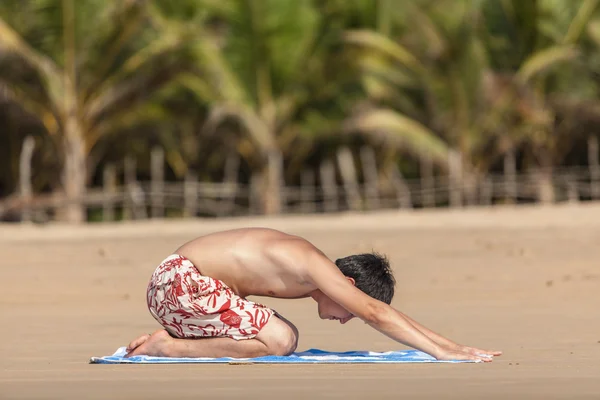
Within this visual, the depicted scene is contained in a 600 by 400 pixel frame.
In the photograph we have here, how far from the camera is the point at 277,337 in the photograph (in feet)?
22.1

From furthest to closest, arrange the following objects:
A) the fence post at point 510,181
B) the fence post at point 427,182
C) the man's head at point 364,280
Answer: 1. the fence post at point 427,182
2. the fence post at point 510,181
3. the man's head at point 364,280

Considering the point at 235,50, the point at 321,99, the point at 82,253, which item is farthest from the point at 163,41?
the point at 82,253

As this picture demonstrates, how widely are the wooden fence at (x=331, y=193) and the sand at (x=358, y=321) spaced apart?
5.36 metres

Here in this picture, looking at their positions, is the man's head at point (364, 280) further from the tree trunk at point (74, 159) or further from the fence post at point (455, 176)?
the fence post at point (455, 176)

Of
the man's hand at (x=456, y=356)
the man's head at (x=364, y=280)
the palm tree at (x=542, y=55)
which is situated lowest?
the man's hand at (x=456, y=356)

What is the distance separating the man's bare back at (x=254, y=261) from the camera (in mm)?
6543

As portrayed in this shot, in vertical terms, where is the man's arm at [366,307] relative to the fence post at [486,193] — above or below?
below

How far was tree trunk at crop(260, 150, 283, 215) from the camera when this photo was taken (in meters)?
27.5

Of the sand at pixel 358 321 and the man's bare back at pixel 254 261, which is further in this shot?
the man's bare back at pixel 254 261

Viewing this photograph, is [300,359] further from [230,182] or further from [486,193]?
[230,182]

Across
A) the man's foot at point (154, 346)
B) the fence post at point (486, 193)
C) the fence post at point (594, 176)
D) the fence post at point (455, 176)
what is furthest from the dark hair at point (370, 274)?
the fence post at point (594, 176)

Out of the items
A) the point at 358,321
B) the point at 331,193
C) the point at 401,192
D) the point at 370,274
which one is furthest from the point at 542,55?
the point at 370,274

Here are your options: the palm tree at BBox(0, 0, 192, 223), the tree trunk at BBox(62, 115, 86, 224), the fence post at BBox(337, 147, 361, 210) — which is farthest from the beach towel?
the fence post at BBox(337, 147, 361, 210)

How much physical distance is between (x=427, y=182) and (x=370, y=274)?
72.6ft
